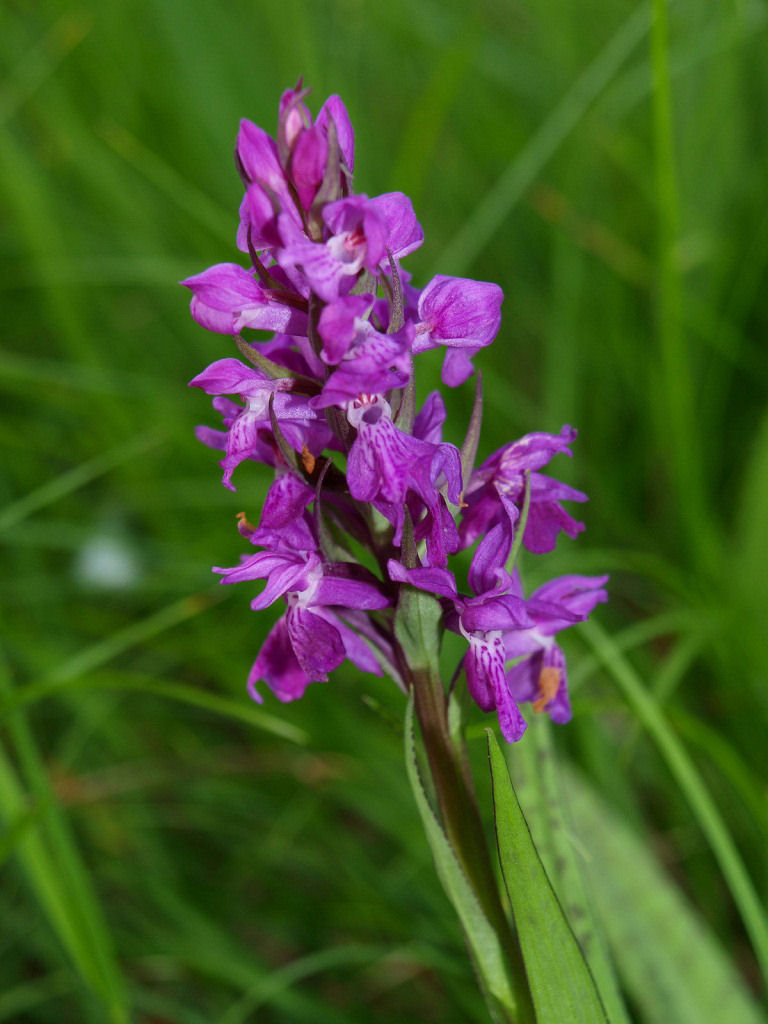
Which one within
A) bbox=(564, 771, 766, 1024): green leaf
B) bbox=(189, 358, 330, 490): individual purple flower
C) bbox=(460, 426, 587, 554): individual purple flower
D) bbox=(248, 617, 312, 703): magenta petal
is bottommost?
bbox=(564, 771, 766, 1024): green leaf

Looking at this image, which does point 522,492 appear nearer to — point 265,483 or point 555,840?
point 555,840

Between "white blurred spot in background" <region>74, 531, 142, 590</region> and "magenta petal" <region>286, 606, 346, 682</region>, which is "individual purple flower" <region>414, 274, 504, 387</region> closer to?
"magenta petal" <region>286, 606, 346, 682</region>

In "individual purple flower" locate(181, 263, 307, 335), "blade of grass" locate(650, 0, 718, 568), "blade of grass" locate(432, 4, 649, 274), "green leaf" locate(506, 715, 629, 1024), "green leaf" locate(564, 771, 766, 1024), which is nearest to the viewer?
"individual purple flower" locate(181, 263, 307, 335)

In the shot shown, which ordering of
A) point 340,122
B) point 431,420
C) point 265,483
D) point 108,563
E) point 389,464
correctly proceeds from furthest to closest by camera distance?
1. point 108,563
2. point 265,483
3. point 431,420
4. point 340,122
5. point 389,464

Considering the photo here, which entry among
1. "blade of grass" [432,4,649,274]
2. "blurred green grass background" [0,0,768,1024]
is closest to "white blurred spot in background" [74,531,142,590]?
"blurred green grass background" [0,0,768,1024]

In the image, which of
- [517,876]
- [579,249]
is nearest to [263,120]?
[579,249]

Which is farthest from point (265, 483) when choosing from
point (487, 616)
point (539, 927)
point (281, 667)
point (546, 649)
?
point (539, 927)
